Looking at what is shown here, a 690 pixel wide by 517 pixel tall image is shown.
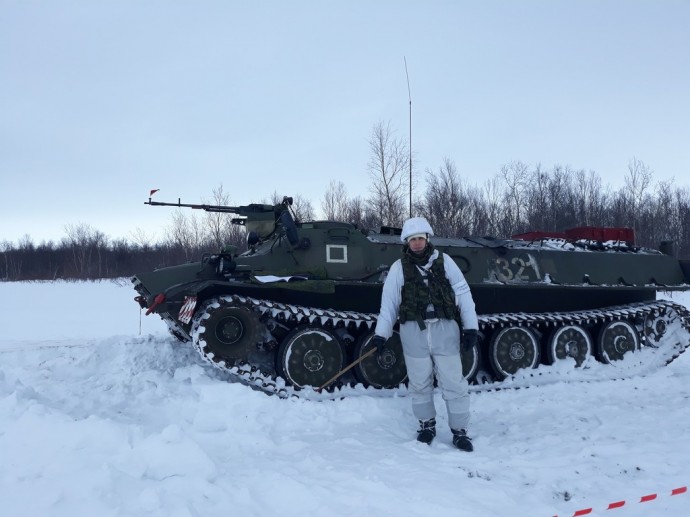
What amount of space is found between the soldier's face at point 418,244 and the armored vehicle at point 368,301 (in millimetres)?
1688

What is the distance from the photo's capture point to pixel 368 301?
8.10 m

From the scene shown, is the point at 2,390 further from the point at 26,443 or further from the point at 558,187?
the point at 558,187

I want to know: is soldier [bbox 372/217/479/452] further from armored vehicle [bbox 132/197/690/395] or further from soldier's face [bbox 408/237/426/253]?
armored vehicle [bbox 132/197/690/395]

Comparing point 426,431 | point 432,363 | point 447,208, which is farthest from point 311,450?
point 447,208

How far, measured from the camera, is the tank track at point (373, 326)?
6.74m

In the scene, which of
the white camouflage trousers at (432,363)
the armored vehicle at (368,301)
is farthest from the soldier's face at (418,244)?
the armored vehicle at (368,301)

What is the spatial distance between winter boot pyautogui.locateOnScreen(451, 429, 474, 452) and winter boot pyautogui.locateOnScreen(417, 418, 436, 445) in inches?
8.6

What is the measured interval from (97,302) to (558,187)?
34539mm

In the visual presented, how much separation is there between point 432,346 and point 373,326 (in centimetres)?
210

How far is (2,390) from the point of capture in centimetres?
575

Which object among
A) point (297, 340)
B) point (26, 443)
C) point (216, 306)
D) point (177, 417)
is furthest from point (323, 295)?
point (26, 443)

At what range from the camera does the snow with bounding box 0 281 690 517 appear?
3.65 m

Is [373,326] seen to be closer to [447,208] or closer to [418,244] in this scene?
[418,244]

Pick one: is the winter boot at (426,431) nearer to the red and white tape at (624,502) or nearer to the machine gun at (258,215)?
the red and white tape at (624,502)
